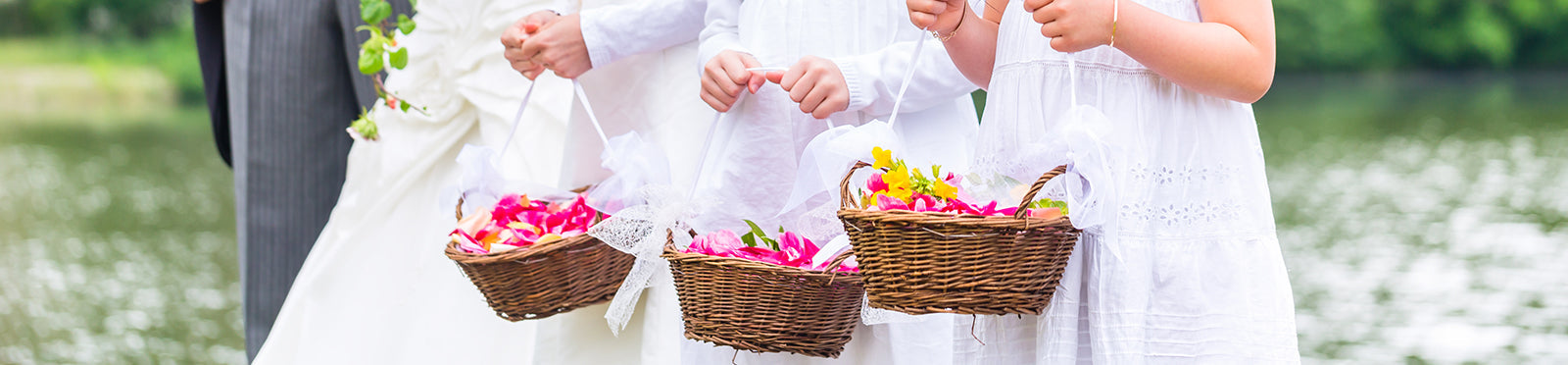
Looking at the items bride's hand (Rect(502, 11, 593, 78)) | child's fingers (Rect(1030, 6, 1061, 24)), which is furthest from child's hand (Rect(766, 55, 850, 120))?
bride's hand (Rect(502, 11, 593, 78))

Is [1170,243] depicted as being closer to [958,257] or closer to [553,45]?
[958,257]

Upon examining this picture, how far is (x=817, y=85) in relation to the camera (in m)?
1.93

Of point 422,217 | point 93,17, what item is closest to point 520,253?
point 422,217

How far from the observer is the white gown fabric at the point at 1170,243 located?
161 cm

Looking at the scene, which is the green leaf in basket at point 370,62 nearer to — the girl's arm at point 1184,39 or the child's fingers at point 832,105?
the child's fingers at point 832,105

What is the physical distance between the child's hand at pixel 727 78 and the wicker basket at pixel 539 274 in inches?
13.4

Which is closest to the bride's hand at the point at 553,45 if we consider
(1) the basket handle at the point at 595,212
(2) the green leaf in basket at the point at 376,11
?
(1) the basket handle at the point at 595,212

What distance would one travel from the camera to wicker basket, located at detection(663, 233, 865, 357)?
1.79 metres

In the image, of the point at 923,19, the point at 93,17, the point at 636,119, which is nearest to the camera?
the point at 923,19

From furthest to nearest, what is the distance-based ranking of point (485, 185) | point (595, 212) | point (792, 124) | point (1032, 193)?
point (485, 185) → point (595, 212) → point (792, 124) → point (1032, 193)

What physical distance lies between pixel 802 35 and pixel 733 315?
519 mm

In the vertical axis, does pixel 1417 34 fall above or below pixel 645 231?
above

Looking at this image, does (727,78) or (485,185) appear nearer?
(727,78)

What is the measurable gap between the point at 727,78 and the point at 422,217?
1.63 m
